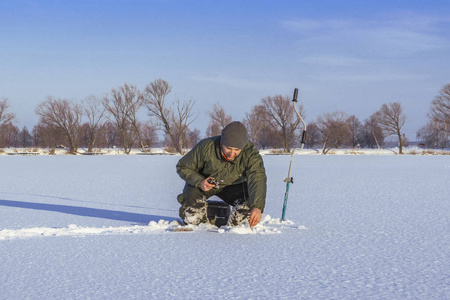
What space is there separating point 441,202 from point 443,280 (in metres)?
4.08

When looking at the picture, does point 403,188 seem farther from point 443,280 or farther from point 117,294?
point 117,294

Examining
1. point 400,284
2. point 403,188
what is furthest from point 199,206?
point 403,188

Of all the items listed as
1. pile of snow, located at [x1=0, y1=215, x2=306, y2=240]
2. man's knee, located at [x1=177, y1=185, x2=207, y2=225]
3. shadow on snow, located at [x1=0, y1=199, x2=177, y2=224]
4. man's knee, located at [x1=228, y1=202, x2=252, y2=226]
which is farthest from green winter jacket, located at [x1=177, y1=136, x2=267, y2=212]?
shadow on snow, located at [x1=0, y1=199, x2=177, y2=224]

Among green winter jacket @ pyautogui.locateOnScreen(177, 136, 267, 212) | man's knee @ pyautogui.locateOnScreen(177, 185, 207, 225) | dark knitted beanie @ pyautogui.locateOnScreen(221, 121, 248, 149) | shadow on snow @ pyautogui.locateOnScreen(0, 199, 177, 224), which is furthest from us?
shadow on snow @ pyautogui.locateOnScreen(0, 199, 177, 224)

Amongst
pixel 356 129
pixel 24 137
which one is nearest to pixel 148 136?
pixel 24 137

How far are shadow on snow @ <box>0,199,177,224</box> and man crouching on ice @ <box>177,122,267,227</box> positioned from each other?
886 mm

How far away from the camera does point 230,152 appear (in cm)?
361

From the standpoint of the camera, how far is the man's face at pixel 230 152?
357 cm

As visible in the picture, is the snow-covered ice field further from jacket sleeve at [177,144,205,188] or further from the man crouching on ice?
jacket sleeve at [177,144,205,188]

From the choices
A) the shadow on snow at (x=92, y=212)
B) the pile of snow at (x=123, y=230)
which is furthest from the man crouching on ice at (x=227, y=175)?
the shadow on snow at (x=92, y=212)

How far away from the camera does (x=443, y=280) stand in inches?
98.1

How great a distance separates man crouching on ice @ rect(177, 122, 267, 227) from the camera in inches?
140

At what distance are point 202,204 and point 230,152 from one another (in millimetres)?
626

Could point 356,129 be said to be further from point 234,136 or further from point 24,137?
point 234,136
